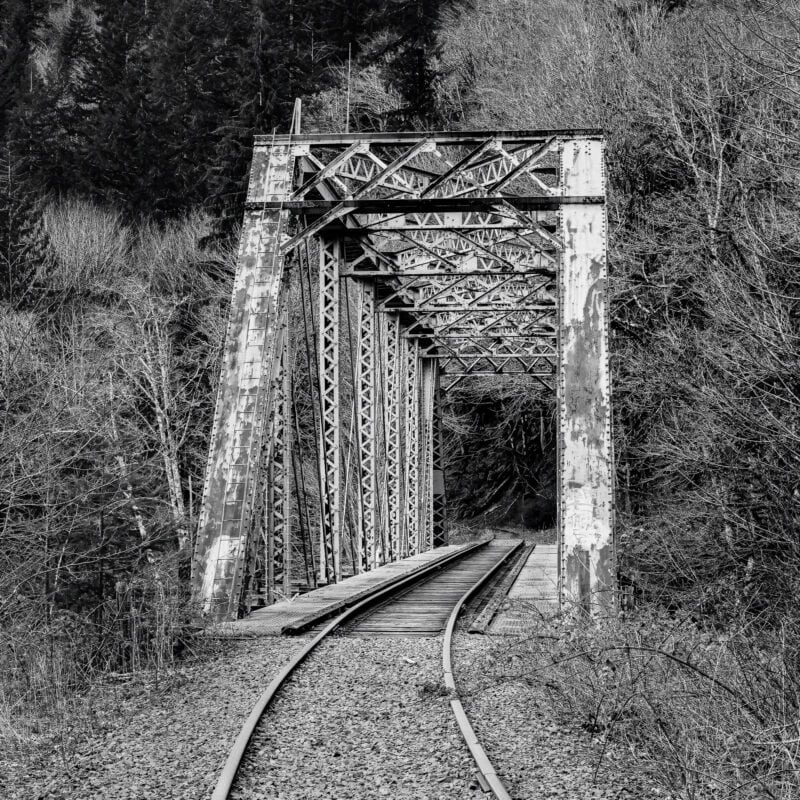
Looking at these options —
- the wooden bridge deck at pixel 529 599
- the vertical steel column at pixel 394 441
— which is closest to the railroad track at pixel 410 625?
the wooden bridge deck at pixel 529 599

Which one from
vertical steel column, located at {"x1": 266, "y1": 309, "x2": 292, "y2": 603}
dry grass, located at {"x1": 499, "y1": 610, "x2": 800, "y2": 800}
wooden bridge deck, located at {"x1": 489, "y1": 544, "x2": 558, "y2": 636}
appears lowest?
wooden bridge deck, located at {"x1": 489, "y1": 544, "x2": 558, "y2": 636}

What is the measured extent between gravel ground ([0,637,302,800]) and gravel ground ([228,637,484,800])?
11.1 inches

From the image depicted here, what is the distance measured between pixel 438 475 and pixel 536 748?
26070 millimetres

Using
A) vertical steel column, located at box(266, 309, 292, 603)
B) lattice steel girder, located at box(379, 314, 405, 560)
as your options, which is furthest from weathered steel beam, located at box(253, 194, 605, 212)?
lattice steel girder, located at box(379, 314, 405, 560)

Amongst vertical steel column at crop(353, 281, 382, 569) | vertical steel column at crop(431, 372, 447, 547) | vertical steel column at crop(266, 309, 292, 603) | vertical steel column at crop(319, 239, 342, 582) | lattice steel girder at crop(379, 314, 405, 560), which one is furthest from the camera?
vertical steel column at crop(431, 372, 447, 547)

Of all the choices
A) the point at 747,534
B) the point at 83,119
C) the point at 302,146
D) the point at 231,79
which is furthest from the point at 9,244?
the point at 747,534

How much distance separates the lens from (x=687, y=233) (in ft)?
55.4

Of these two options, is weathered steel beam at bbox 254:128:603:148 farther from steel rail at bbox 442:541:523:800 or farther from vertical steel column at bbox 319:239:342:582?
steel rail at bbox 442:541:523:800

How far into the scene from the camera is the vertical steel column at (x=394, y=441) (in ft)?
71.6

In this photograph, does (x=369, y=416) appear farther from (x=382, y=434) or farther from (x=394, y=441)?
(x=394, y=441)

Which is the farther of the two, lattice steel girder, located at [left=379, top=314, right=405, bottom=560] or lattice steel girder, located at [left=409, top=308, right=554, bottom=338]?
lattice steel girder, located at [left=409, top=308, right=554, bottom=338]

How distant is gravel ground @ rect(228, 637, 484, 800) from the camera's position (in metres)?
5.10

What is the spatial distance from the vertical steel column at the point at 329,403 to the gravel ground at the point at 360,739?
18.4 feet

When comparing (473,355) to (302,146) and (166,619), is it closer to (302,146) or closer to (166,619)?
(302,146)
